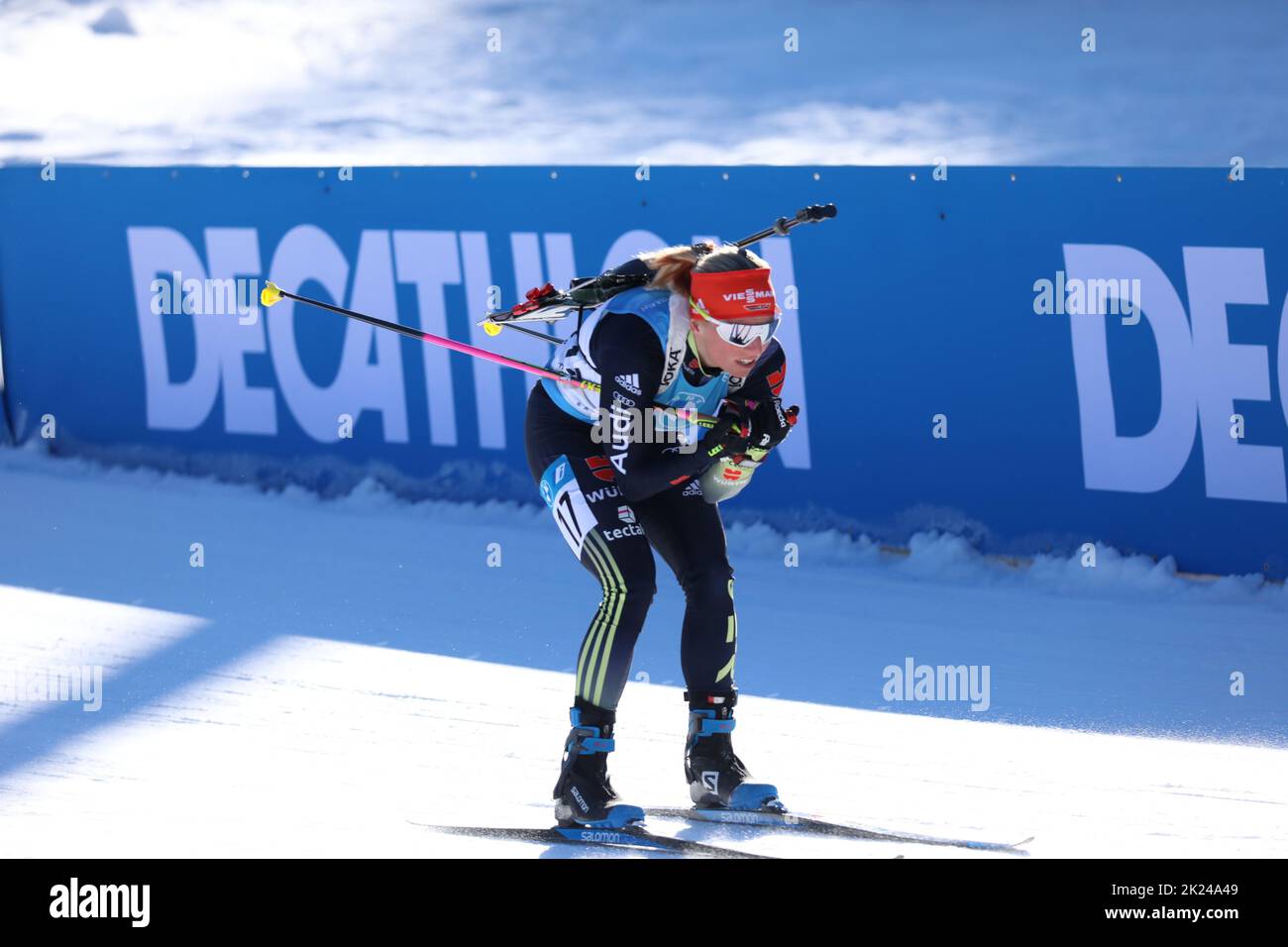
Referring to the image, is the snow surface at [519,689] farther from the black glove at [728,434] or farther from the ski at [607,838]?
the black glove at [728,434]

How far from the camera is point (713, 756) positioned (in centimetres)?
437

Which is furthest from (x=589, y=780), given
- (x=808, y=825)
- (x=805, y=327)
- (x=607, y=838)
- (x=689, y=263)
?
(x=805, y=327)

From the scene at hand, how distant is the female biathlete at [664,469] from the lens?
411 centimetres

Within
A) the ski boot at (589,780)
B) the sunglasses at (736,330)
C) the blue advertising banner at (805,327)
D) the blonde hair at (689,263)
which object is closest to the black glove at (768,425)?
the sunglasses at (736,330)

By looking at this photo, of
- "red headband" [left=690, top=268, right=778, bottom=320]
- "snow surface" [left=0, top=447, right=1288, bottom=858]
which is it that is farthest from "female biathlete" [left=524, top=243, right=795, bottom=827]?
"snow surface" [left=0, top=447, right=1288, bottom=858]

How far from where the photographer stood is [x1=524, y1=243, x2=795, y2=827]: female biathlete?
162 inches

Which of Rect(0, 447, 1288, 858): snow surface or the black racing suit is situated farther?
Rect(0, 447, 1288, 858): snow surface

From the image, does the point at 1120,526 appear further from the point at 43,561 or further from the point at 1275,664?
the point at 43,561

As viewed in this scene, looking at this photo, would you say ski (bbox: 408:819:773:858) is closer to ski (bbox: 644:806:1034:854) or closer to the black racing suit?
ski (bbox: 644:806:1034:854)

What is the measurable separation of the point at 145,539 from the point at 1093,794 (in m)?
4.98

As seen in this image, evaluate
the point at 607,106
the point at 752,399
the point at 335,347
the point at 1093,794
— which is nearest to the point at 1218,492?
the point at 1093,794

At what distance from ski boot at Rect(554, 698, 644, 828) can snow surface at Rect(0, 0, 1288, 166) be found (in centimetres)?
972

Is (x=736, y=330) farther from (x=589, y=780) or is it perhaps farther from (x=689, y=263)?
(x=589, y=780)

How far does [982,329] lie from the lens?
7.02 meters
